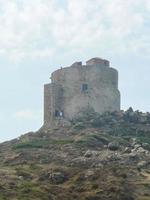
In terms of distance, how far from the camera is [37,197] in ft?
114

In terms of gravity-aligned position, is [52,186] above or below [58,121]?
below

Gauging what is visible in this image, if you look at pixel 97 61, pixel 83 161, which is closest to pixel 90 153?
pixel 83 161

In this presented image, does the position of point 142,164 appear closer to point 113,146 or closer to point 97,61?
point 113,146

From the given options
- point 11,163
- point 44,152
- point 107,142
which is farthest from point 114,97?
point 11,163

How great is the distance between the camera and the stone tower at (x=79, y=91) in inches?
2552

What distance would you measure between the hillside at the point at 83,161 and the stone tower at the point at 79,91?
1.45 metres

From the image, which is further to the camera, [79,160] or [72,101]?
[72,101]

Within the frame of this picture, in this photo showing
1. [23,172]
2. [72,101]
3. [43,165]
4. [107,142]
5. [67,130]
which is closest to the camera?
[23,172]

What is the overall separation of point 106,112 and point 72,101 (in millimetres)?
3469

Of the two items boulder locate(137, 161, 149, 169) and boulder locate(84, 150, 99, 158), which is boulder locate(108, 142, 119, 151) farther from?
boulder locate(137, 161, 149, 169)

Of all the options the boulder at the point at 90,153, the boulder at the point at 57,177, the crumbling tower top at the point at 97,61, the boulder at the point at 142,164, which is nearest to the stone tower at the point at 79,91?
the crumbling tower top at the point at 97,61

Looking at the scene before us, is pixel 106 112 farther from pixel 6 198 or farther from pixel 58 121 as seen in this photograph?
pixel 6 198

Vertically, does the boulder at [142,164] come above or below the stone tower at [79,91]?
below

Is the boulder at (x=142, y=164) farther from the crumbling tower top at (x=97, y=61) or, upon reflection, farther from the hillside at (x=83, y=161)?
the crumbling tower top at (x=97, y=61)
